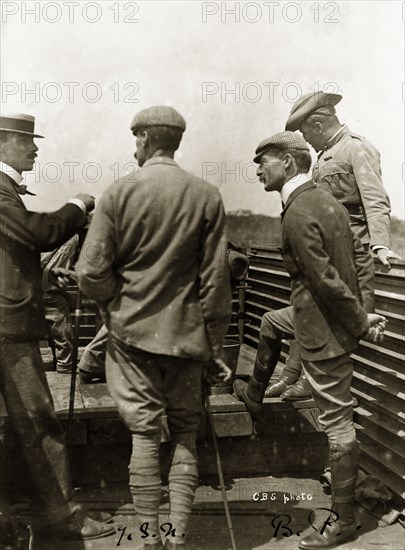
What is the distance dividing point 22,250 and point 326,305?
178cm

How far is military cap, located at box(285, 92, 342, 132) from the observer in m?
4.74

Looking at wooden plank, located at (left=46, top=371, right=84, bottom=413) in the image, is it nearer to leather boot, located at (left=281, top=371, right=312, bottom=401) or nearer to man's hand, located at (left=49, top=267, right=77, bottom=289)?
man's hand, located at (left=49, top=267, right=77, bottom=289)

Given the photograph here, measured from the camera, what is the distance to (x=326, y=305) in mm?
3848

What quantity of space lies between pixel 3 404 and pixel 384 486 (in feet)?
8.31

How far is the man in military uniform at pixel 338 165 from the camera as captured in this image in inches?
184

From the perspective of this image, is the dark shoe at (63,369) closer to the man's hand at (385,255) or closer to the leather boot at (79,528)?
the leather boot at (79,528)

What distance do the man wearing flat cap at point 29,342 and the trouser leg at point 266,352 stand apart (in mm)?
1366

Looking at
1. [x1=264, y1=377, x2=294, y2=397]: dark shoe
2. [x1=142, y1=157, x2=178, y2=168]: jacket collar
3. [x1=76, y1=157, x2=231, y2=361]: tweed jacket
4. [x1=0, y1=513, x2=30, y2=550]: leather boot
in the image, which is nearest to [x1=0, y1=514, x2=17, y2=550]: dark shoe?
[x1=0, y1=513, x2=30, y2=550]: leather boot


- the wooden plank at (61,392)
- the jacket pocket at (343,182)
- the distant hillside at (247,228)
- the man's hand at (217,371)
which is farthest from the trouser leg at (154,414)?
the distant hillside at (247,228)

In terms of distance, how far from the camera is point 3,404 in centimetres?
388

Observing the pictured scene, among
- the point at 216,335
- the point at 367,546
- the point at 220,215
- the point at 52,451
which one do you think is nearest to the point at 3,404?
the point at 52,451

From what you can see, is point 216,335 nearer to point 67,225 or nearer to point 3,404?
point 67,225

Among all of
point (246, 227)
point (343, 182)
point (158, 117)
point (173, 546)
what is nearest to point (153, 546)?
point (173, 546)

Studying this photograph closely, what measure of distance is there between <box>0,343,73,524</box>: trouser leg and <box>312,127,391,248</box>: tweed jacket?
2449 millimetres
